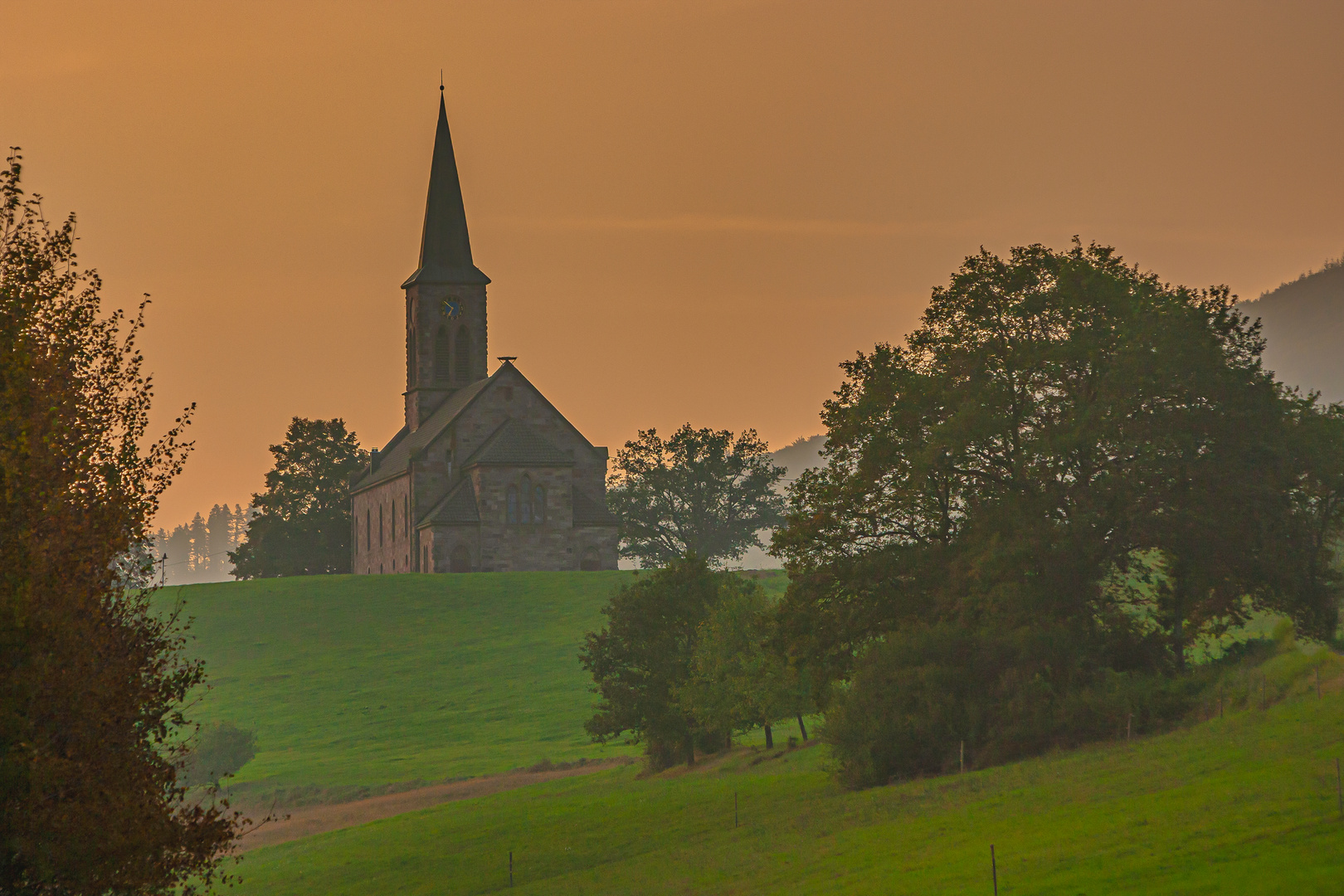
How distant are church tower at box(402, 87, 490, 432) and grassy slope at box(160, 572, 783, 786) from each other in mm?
22953

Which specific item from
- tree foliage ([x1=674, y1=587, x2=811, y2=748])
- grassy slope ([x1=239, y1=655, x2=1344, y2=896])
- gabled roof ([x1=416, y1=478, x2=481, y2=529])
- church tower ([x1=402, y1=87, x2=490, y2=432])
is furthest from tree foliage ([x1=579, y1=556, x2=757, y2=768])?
church tower ([x1=402, y1=87, x2=490, y2=432])

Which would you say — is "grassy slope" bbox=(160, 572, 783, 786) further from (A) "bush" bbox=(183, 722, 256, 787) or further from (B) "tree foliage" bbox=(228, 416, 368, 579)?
(B) "tree foliage" bbox=(228, 416, 368, 579)

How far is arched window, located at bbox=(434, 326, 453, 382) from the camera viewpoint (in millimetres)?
108000

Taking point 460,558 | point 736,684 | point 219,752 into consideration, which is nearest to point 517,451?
point 460,558

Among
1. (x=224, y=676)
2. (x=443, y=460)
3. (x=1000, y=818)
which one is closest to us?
(x=1000, y=818)

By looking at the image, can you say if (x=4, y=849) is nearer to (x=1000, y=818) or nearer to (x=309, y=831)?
(x=1000, y=818)

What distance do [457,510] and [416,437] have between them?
13.5m

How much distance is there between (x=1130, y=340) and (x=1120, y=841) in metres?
17.2

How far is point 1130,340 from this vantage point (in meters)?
36.1

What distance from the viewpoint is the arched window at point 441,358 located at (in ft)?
354

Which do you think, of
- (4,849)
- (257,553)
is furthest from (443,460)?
(4,849)

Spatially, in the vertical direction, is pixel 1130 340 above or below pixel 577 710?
above

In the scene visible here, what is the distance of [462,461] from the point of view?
312 feet

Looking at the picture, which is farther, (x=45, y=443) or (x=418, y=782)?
(x=418, y=782)
